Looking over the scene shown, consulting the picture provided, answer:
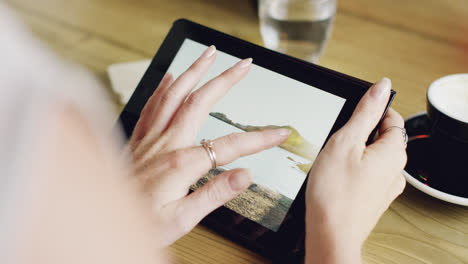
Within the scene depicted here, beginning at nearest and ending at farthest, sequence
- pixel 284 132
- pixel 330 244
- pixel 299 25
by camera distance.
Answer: pixel 330 244
pixel 284 132
pixel 299 25

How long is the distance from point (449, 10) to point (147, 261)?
85 cm

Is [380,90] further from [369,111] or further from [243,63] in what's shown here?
[243,63]

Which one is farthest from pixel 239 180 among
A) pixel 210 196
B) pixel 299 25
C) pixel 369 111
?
pixel 299 25

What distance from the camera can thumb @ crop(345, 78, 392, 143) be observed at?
1.59ft

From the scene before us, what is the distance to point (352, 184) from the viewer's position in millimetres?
452

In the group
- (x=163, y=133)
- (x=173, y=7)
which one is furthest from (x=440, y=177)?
(x=173, y=7)

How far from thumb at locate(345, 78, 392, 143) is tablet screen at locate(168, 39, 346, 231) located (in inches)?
1.3

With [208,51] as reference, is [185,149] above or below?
below

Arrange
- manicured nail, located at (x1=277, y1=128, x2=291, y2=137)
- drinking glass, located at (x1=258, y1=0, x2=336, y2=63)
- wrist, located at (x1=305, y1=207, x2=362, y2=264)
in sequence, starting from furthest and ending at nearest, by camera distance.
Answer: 1. drinking glass, located at (x1=258, y1=0, x2=336, y2=63)
2. manicured nail, located at (x1=277, y1=128, x2=291, y2=137)
3. wrist, located at (x1=305, y1=207, x2=362, y2=264)

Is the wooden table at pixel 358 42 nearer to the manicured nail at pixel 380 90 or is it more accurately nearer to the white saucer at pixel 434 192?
the white saucer at pixel 434 192

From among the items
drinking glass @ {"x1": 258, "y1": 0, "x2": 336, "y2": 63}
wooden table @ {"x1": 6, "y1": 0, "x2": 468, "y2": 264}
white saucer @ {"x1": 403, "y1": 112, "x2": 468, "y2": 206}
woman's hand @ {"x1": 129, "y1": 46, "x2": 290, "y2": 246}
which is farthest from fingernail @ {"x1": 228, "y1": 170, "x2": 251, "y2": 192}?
drinking glass @ {"x1": 258, "y1": 0, "x2": 336, "y2": 63}

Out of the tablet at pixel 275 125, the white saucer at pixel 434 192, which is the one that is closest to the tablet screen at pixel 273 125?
the tablet at pixel 275 125

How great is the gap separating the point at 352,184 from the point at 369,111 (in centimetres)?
9

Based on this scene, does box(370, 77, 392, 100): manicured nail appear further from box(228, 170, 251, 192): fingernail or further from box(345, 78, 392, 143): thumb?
box(228, 170, 251, 192): fingernail
